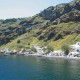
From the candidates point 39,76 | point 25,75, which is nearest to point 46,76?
point 39,76

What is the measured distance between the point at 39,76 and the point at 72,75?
1861 centimetres

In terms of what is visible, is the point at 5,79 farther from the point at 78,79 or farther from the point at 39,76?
the point at 78,79

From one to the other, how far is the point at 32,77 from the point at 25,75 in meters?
10.7

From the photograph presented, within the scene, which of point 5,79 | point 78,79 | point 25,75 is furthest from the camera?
point 25,75

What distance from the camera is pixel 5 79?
161m

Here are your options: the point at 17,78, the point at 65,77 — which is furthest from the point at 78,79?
the point at 17,78

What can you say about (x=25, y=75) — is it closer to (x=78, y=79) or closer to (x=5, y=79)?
(x=5, y=79)

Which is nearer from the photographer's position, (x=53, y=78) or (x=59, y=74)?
(x=53, y=78)

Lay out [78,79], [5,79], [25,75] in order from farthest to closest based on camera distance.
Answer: [25,75] → [5,79] → [78,79]

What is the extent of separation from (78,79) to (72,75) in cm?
1324

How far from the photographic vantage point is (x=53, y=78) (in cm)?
15588

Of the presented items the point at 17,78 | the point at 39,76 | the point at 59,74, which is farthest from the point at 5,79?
the point at 59,74

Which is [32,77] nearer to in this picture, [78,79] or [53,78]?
[53,78]

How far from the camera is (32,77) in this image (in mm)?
162375
